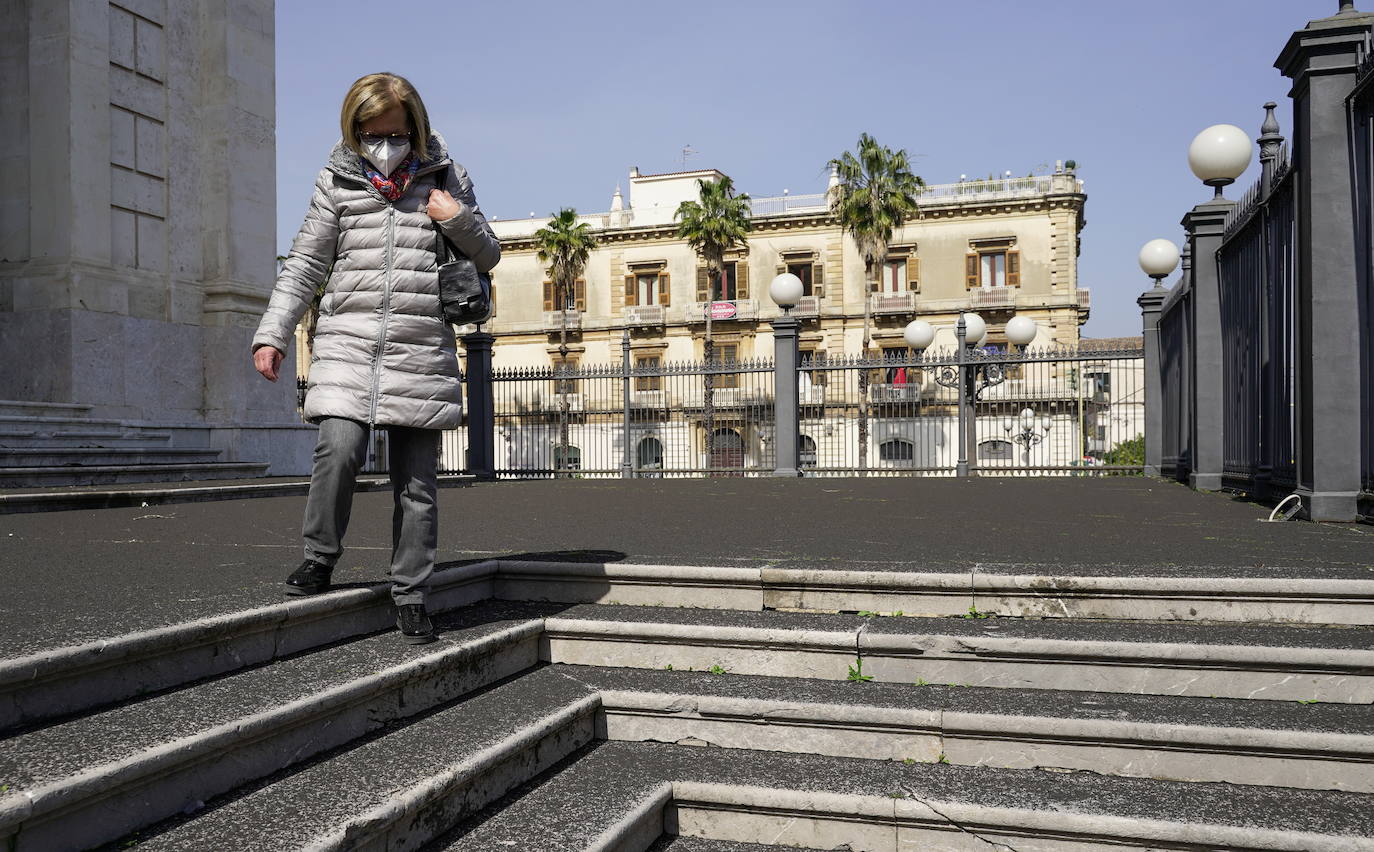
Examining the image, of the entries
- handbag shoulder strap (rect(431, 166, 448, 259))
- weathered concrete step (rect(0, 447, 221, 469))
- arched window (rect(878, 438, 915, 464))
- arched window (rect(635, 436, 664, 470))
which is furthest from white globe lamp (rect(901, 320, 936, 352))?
handbag shoulder strap (rect(431, 166, 448, 259))

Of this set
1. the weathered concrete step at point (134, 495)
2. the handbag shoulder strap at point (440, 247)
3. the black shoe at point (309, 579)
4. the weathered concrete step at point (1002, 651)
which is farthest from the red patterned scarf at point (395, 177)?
the weathered concrete step at point (134, 495)

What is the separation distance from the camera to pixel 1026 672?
3291 mm

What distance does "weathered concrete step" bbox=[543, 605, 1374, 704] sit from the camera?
313 centimetres

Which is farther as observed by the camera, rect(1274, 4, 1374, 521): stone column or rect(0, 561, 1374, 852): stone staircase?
rect(1274, 4, 1374, 521): stone column

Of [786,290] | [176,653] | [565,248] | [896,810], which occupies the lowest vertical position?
[896,810]

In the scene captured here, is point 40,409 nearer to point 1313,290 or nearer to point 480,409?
point 480,409

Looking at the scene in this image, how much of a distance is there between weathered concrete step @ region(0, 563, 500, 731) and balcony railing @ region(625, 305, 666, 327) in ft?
134

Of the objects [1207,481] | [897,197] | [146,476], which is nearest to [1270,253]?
[1207,481]

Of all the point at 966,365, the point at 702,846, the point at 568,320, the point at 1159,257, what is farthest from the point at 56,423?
the point at 568,320

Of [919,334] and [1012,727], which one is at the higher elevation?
[919,334]

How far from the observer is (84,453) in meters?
9.90

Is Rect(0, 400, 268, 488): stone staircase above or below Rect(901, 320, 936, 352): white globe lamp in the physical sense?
below

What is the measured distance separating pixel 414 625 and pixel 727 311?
1589 inches

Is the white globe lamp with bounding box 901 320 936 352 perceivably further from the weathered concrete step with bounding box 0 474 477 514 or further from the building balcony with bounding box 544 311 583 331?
the building balcony with bounding box 544 311 583 331
